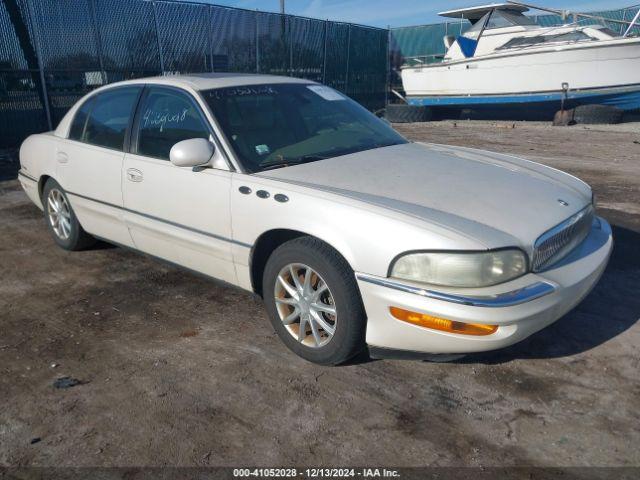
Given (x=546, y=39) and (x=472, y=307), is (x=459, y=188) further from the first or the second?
(x=546, y=39)

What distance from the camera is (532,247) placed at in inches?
105

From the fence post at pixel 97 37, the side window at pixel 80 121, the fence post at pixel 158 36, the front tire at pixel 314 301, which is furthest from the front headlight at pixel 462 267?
the fence post at pixel 158 36

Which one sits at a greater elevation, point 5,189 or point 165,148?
point 165,148

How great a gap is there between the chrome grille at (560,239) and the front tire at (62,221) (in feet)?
12.1

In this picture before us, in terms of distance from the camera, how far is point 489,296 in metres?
2.53

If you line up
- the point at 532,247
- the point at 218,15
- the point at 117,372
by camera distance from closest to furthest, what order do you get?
the point at 532,247 < the point at 117,372 < the point at 218,15

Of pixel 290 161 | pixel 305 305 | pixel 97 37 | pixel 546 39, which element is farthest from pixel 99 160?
pixel 546 39

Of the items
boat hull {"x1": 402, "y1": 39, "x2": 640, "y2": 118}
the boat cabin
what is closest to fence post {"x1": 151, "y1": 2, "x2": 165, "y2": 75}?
boat hull {"x1": 402, "y1": 39, "x2": 640, "y2": 118}

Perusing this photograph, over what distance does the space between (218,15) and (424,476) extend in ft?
47.8

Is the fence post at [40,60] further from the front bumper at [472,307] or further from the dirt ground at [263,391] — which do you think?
the front bumper at [472,307]

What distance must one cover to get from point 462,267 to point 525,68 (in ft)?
50.5

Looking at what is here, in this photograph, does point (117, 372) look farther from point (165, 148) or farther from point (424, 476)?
point (424, 476)

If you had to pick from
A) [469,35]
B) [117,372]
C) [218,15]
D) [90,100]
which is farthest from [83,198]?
[469,35]

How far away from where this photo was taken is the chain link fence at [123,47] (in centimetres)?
1123
